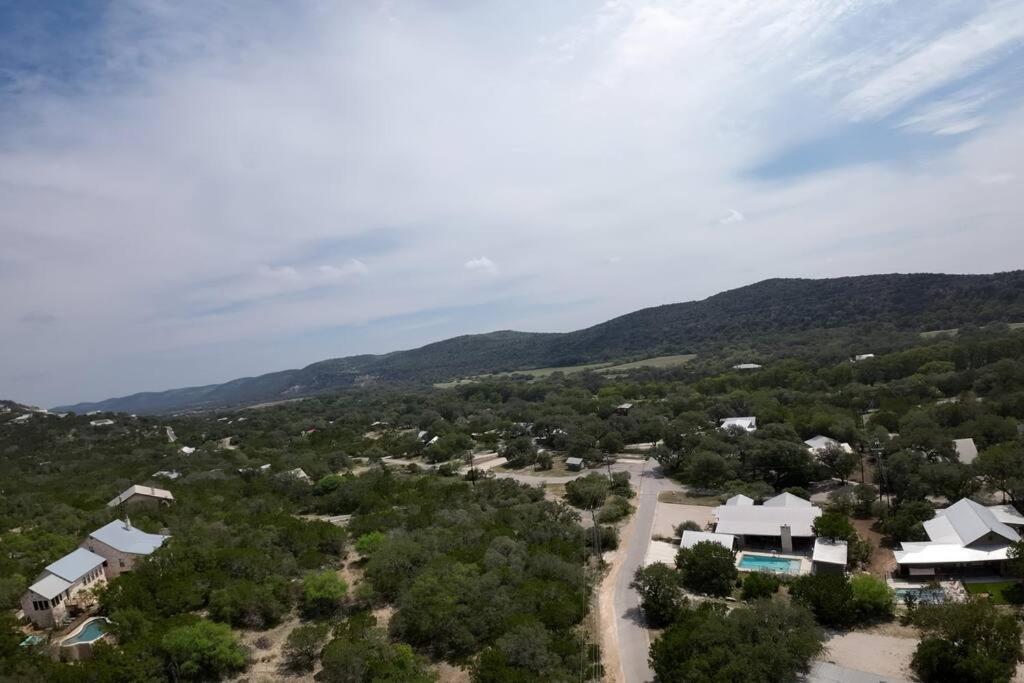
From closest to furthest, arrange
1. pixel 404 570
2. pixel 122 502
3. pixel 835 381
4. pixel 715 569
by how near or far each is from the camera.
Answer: pixel 715 569 → pixel 404 570 → pixel 122 502 → pixel 835 381

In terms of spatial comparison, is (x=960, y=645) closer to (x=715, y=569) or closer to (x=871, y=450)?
(x=715, y=569)

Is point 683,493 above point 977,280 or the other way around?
the other way around

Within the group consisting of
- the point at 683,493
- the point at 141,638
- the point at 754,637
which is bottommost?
the point at 683,493

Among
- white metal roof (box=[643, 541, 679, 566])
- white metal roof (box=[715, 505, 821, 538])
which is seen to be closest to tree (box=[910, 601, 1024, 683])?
white metal roof (box=[715, 505, 821, 538])

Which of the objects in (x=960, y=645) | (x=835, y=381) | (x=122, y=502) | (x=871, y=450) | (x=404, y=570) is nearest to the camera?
(x=960, y=645)

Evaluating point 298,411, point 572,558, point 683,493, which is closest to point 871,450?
point 683,493

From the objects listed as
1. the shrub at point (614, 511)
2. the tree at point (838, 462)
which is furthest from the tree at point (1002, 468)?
the shrub at point (614, 511)

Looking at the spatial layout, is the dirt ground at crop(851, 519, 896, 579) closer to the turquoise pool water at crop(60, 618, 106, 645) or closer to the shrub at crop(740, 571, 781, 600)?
the shrub at crop(740, 571, 781, 600)
